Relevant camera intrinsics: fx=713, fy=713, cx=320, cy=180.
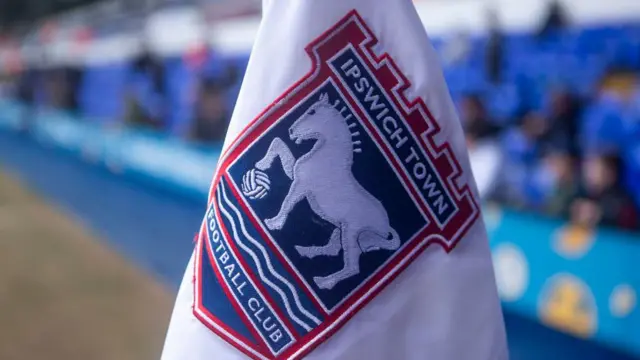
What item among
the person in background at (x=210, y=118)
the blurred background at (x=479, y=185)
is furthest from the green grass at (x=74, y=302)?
the person in background at (x=210, y=118)

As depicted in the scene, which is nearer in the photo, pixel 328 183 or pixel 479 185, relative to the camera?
pixel 328 183

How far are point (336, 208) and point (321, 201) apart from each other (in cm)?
3

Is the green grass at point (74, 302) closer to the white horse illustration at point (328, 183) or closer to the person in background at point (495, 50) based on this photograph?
the white horse illustration at point (328, 183)

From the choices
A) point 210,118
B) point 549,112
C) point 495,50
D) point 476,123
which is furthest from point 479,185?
point 210,118

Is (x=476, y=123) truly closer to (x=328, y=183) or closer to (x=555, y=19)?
(x=555, y=19)

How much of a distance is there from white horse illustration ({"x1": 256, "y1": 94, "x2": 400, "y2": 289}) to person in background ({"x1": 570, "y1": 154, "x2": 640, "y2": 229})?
3113mm

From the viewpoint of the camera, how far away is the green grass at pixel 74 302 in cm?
432

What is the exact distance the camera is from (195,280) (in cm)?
113

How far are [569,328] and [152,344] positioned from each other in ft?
7.94

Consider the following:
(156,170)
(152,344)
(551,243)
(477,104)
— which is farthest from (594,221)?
(156,170)

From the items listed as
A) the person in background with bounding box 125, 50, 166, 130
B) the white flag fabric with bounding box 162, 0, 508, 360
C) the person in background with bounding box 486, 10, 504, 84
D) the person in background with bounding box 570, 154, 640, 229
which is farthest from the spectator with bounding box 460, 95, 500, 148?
the person in background with bounding box 125, 50, 166, 130

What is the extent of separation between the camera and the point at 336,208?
1.08m

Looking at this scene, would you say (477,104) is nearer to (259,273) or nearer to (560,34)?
(560,34)

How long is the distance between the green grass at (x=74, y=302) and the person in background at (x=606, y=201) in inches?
102
